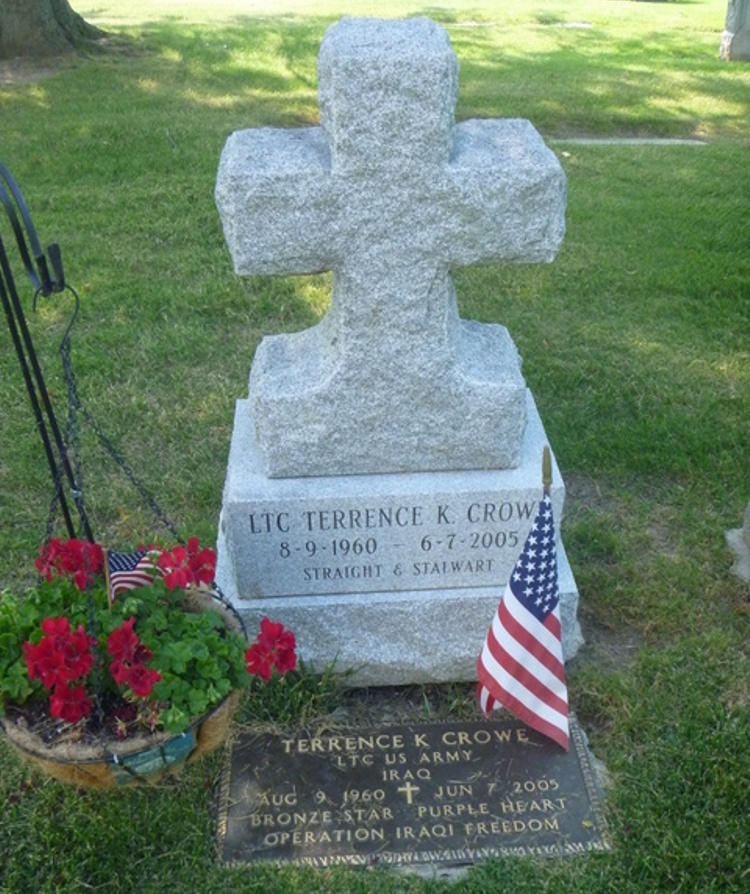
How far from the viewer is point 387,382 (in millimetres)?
3145

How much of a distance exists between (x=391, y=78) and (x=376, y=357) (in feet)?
2.78

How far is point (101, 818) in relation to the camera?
3018 millimetres

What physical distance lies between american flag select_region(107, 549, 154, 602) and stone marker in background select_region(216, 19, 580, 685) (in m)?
0.30

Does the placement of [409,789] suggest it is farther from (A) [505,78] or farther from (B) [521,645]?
(A) [505,78]

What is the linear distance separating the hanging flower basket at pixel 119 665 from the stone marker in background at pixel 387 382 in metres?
0.41

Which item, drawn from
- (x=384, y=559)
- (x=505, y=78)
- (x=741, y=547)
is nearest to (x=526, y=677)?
(x=384, y=559)

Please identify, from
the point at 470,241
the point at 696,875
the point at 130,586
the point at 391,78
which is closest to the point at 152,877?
the point at 130,586

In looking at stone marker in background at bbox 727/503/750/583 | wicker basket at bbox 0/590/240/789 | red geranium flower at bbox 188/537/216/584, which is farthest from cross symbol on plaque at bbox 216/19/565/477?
stone marker in background at bbox 727/503/750/583

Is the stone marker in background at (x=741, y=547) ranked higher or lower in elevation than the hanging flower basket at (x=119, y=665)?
lower

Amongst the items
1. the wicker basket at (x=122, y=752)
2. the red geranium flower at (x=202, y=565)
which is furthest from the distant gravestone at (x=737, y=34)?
the wicker basket at (x=122, y=752)

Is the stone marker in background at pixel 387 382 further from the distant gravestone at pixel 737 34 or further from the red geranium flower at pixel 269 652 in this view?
the distant gravestone at pixel 737 34

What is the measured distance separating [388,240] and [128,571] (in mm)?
1327

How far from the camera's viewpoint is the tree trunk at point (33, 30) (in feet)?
35.1

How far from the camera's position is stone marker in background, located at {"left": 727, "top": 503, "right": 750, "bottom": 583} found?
3.99m
